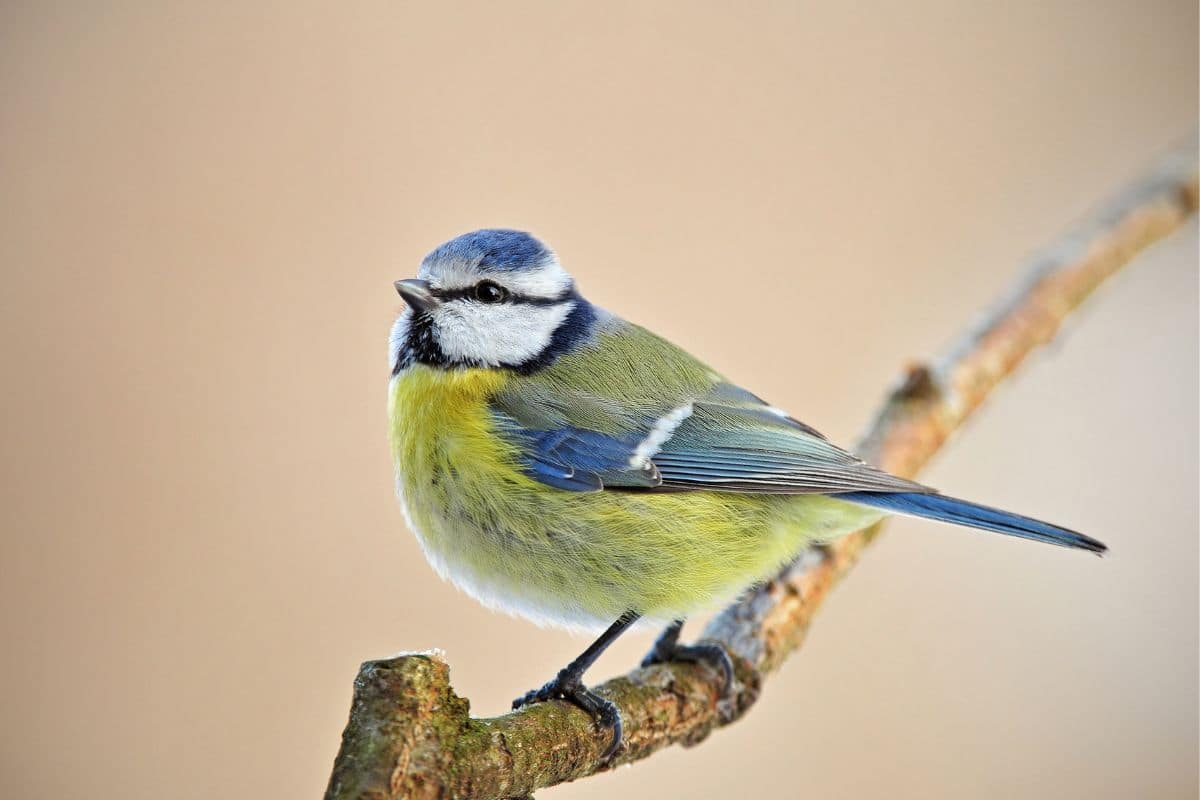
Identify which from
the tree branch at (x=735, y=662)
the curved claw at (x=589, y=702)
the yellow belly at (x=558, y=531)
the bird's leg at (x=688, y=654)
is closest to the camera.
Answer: the tree branch at (x=735, y=662)

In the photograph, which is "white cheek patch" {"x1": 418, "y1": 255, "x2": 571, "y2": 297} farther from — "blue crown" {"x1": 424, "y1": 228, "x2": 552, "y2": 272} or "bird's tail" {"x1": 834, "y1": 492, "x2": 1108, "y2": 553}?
"bird's tail" {"x1": 834, "y1": 492, "x2": 1108, "y2": 553}

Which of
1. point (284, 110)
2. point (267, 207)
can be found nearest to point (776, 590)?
point (267, 207)

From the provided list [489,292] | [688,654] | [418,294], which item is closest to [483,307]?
[489,292]

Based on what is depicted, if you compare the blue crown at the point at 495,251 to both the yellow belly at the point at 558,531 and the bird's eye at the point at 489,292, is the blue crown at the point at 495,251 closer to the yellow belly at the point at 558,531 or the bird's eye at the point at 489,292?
the bird's eye at the point at 489,292

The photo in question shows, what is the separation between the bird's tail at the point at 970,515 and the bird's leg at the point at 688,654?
13.4 inches

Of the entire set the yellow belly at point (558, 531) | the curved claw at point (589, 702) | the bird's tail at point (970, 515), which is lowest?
the curved claw at point (589, 702)

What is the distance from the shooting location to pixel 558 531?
5.48ft

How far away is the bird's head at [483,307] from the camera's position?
183 cm

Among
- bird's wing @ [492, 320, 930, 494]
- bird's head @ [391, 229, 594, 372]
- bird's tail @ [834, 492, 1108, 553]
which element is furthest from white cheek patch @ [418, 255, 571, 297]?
bird's tail @ [834, 492, 1108, 553]

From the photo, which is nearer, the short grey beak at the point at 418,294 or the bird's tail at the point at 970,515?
the bird's tail at the point at 970,515

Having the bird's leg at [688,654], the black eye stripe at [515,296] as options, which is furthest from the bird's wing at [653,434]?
the bird's leg at [688,654]

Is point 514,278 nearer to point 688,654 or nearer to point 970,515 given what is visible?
point 688,654

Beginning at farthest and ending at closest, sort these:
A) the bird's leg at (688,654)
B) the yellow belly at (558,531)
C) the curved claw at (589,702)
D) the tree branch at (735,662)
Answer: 1. the bird's leg at (688,654)
2. the yellow belly at (558,531)
3. the curved claw at (589,702)
4. the tree branch at (735,662)

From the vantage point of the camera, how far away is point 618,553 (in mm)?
1671
